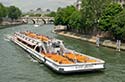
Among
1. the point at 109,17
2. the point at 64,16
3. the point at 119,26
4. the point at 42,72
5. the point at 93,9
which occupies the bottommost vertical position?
the point at 64,16

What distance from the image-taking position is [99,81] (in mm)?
35438

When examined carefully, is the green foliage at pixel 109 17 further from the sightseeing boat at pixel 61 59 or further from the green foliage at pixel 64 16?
the green foliage at pixel 64 16

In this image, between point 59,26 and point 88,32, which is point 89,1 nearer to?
point 88,32

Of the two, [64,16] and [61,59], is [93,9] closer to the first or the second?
[64,16]

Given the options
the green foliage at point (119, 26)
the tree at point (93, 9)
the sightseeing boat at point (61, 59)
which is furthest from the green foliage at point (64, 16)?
the sightseeing boat at point (61, 59)

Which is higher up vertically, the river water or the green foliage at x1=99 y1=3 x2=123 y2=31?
the green foliage at x1=99 y1=3 x2=123 y2=31

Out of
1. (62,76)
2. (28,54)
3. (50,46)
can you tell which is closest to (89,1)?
(28,54)

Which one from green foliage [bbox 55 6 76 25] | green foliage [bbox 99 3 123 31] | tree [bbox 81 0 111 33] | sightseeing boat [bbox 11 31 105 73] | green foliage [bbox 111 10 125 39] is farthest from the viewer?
green foliage [bbox 55 6 76 25]

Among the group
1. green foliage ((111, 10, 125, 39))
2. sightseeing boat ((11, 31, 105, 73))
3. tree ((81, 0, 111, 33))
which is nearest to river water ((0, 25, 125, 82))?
sightseeing boat ((11, 31, 105, 73))

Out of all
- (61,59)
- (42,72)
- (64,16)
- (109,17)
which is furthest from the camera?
(64,16)

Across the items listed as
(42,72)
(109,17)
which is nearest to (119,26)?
(109,17)

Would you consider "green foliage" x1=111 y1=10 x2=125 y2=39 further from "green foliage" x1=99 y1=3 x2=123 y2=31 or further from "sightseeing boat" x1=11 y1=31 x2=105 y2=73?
"sightseeing boat" x1=11 y1=31 x2=105 y2=73

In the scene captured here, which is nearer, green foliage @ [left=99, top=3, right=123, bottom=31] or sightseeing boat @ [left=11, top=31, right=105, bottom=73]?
sightseeing boat @ [left=11, top=31, right=105, bottom=73]

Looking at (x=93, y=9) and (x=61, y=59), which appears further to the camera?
(x=93, y=9)
